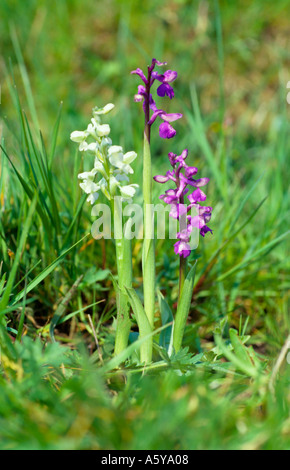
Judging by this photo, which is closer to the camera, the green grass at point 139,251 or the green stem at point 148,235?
the green grass at point 139,251

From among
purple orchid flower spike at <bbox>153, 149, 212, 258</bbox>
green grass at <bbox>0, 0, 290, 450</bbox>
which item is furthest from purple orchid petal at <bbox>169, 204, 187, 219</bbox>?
green grass at <bbox>0, 0, 290, 450</bbox>

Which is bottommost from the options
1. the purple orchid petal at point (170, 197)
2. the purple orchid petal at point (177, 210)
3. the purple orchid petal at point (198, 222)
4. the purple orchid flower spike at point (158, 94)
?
the purple orchid petal at point (198, 222)

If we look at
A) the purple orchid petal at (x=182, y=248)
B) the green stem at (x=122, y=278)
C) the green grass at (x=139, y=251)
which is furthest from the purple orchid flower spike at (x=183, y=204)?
the green grass at (x=139, y=251)

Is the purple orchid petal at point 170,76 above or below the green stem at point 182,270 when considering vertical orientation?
above

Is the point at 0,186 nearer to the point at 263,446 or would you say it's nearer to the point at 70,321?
the point at 70,321

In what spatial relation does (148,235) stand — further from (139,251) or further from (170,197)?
(139,251)

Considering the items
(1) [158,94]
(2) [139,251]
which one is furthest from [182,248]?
(2) [139,251]

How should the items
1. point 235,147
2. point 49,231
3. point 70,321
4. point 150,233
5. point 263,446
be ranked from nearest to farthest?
point 263,446, point 150,233, point 49,231, point 70,321, point 235,147

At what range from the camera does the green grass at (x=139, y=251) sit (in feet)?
3.08

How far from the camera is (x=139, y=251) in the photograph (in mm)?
1826

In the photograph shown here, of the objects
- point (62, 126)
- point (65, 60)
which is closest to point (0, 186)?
point (62, 126)

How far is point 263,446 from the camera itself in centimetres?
93

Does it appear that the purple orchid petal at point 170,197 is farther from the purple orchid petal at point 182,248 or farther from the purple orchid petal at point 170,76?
Result: the purple orchid petal at point 170,76

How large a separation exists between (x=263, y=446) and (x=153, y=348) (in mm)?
453
